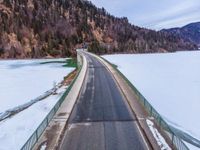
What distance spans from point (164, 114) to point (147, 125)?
1051cm

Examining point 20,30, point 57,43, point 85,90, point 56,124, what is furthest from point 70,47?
point 56,124

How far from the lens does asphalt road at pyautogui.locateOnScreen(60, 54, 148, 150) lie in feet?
60.5

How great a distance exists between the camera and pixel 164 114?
105 ft

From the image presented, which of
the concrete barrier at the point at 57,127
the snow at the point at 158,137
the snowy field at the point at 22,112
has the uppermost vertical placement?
the snow at the point at 158,137

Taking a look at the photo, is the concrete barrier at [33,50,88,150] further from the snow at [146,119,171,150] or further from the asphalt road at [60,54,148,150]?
the snow at [146,119,171,150]

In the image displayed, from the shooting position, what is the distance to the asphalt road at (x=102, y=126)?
18.5 meters

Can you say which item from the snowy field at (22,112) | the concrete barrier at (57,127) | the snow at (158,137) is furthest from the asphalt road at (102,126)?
the snowy field at (22,112)

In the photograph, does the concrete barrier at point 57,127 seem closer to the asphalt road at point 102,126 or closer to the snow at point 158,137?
the asphalt road at point 102,126

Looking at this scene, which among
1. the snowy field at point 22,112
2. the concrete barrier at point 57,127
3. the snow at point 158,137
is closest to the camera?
the snow at point 158,137

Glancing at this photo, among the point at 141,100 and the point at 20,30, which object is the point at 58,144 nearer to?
the point at 141,100

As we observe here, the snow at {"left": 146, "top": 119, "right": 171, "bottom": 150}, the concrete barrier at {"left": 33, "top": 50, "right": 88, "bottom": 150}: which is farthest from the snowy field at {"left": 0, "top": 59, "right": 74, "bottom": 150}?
the snow at {"left": 146, "top": 119, "right": 171, "bottom": 150}

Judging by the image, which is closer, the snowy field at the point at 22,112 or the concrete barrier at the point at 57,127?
the concrete barrier at the point at 57,127

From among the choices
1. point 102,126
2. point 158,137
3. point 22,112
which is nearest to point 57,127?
point 102,126

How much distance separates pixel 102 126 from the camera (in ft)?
73.0
